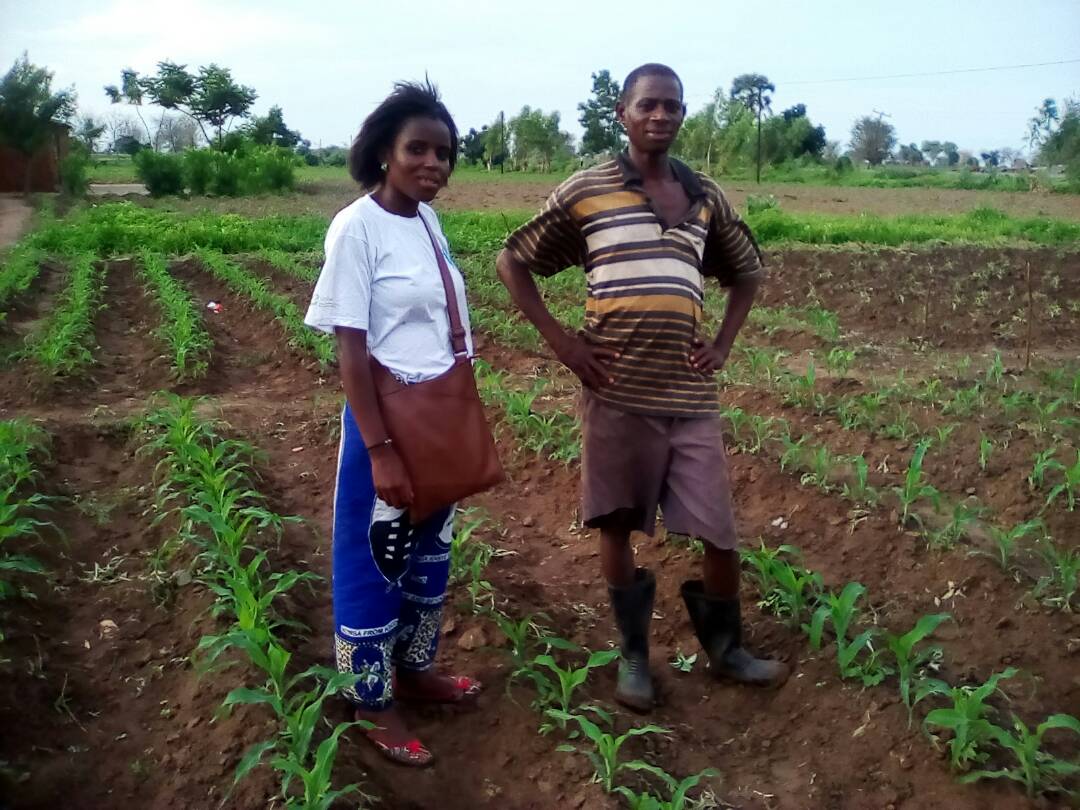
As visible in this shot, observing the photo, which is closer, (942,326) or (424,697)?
(424,697)

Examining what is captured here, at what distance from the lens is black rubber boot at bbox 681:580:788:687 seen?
289 cm

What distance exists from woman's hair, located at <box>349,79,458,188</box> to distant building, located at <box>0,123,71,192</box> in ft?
92.8

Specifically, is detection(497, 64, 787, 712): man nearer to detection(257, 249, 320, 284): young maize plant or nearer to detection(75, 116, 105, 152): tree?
detection(257, 249, 320, 284): young maize plant

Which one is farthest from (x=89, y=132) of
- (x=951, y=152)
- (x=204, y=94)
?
(x=951, y=152)

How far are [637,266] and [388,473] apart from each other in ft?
2.98

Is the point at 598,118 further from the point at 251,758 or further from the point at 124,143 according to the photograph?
the point at 251,758

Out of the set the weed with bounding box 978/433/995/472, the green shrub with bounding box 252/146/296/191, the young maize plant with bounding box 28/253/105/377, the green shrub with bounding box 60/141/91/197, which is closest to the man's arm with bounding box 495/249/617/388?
the weed with bounding box 978/433/995/472

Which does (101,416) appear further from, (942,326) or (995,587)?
(942,326)

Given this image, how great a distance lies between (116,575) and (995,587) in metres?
3.20

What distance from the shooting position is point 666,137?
101 inches

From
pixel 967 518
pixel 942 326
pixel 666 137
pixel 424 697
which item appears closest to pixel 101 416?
pixel 424 697

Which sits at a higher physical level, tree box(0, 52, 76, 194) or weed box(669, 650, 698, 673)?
tree box(0, 52, 76, 194)

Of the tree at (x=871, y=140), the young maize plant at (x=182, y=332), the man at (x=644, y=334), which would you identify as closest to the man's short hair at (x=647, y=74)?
the man at (x=644, y=334)

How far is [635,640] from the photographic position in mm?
2898
